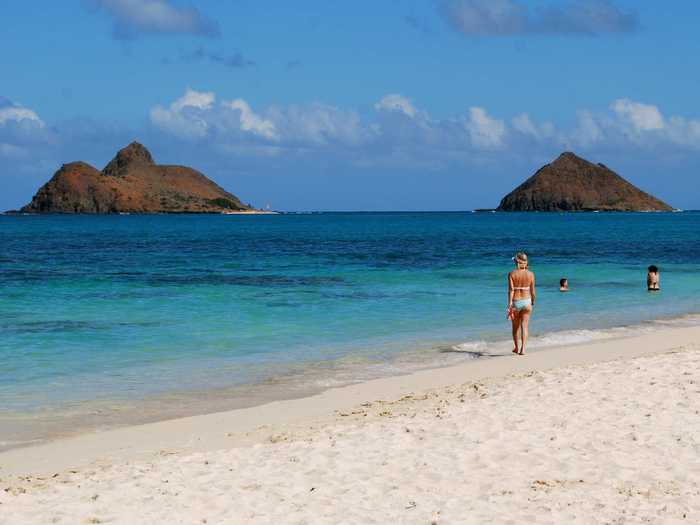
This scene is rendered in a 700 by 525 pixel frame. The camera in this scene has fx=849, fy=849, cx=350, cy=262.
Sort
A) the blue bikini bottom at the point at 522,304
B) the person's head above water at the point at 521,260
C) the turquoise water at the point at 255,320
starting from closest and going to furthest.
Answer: the turquoise water at the point at 255,320
the person's head above water at the point at 521,260
the blue bikini bottom at the point at 522,304

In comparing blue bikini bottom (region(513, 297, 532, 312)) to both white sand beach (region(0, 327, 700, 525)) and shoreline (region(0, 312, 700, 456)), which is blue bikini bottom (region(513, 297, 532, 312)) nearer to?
shoreline (region(0, 312, 700, 456))

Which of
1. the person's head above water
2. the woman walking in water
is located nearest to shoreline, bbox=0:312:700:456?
the woman walking in water

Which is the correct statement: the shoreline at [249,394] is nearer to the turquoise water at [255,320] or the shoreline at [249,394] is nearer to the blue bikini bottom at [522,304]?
the turquoise water at [255,320]

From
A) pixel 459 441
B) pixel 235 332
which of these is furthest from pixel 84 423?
pixel 235 332

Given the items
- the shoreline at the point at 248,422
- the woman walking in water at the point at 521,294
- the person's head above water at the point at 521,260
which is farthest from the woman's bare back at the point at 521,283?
the shoreline at the point at 248,422

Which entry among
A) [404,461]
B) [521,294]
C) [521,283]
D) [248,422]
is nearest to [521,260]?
[521,283]

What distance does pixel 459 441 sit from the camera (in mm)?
9461

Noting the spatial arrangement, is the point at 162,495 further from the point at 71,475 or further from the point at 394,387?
the point at 394,387

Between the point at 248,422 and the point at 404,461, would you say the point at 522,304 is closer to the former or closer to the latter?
the point at 248,422

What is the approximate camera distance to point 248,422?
11344 mm

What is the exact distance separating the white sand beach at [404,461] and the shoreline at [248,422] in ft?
0.14

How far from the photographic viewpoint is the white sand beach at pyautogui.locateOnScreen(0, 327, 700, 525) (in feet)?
24.2

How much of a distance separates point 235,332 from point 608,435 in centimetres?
1296

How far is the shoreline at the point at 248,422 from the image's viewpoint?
32.1ft
